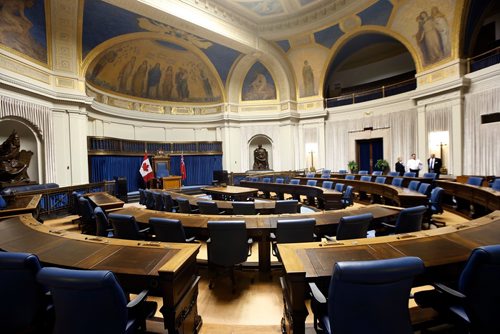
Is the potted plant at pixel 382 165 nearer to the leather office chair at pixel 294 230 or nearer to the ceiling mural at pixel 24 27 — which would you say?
the leather office chair at pixel 294 230

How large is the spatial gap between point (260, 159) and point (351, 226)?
1388 centimetres

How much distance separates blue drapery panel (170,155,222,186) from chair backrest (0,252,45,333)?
14225 millimetres

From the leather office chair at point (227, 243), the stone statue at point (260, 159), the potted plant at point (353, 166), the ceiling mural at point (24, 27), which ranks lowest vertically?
the leather office chair at point (227, 243)

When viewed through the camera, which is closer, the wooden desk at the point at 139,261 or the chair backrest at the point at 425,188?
the wooden desk at the point at 139,261

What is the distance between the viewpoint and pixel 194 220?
3.84 metres

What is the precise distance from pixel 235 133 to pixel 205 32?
6753 millimetres

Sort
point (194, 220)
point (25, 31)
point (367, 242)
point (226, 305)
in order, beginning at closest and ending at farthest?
1. point (367, 242)
2. point (226, 305)
3. point (194, 220)
4. point (25, 31)

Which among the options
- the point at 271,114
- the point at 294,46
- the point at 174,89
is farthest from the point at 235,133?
the point at 294,46

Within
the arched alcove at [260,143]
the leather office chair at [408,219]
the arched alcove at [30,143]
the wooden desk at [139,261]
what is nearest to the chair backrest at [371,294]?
the wooden desk at [139,261]

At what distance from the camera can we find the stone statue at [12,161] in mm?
8047

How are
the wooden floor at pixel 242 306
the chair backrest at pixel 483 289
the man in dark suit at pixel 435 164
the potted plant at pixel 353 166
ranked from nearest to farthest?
1. the chair backrest at pixel 483 289
2. the wooden floor at pixel 242 306
3. the man in dark suit at pixel 435 164
4. the potted plant at pixel 353 166

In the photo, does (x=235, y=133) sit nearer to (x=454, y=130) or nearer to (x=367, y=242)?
(x=454, y=130)

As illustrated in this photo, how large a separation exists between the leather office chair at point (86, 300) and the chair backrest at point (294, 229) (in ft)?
6.42

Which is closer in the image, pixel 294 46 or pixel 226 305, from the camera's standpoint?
pixel 226 305
